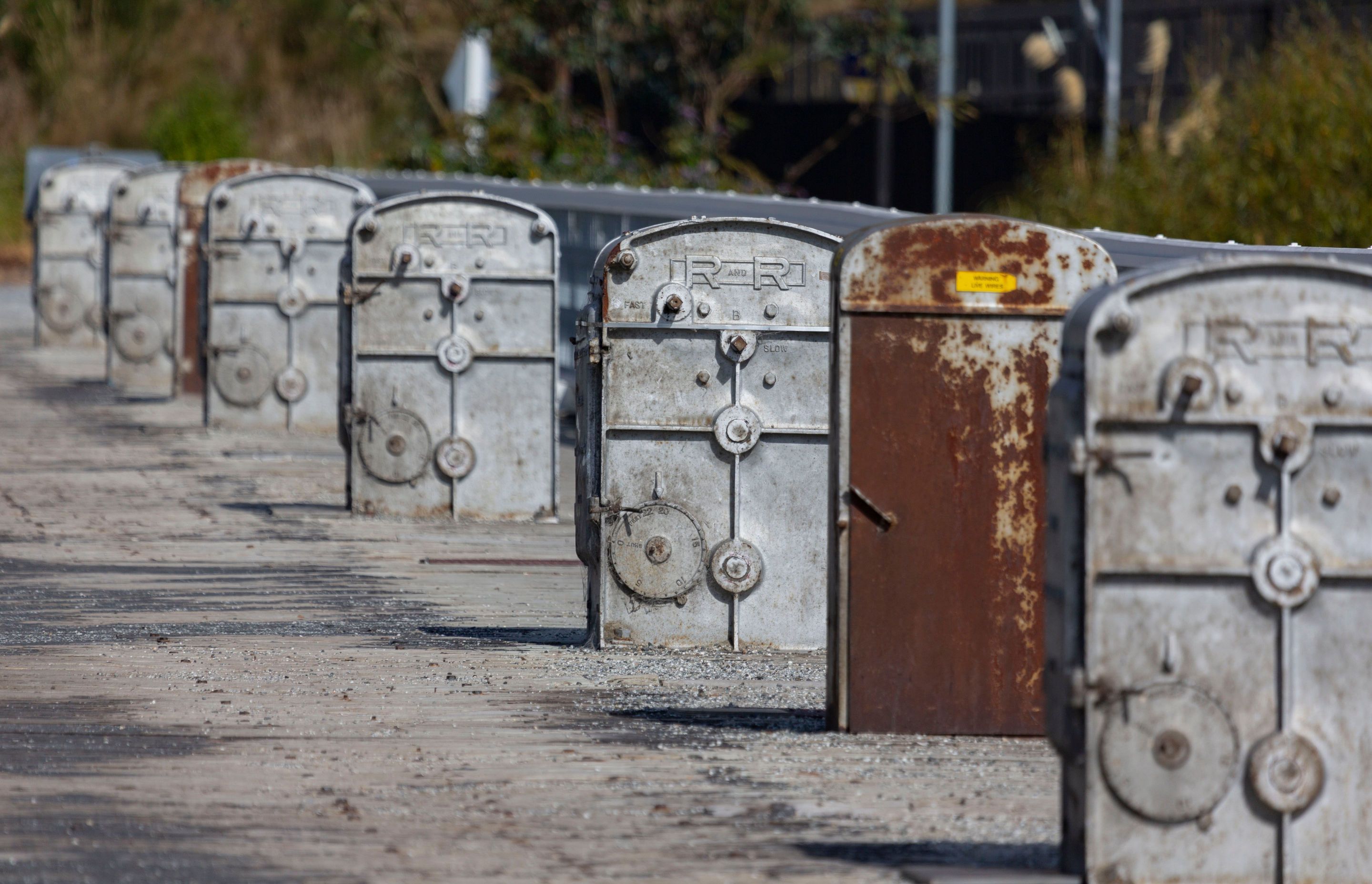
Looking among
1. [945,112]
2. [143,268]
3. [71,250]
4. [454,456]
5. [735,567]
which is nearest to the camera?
[735,567]

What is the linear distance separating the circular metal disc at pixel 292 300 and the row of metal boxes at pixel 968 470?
10.2ft

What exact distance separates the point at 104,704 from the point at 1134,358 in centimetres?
356

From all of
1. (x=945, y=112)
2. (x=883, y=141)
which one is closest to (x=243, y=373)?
(x=945, y=112)

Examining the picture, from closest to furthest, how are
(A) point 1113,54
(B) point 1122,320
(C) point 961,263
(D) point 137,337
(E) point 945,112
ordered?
(B) point 1122,320 < (C) point 961,263 < (D) point 137,337 < (E) point 945,112 < (A) point 1113,54

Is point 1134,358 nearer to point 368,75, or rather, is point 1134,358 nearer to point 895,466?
point 895,466

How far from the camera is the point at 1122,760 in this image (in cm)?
499

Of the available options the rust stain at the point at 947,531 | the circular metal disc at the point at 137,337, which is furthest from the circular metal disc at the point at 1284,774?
the circular metal disc at the point at 137,337

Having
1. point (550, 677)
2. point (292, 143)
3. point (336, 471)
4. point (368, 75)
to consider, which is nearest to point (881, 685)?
point (550, 677)

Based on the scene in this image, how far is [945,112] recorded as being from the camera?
25.8 m

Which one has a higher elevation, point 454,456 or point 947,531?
point 454,456

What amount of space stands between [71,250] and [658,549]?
1556 cm

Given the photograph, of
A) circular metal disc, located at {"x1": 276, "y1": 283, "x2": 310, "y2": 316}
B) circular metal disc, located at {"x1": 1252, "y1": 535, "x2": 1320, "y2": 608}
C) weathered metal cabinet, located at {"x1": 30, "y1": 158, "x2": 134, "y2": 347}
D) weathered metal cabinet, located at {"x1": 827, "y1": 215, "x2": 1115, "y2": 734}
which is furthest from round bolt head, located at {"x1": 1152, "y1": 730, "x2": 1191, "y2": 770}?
weathered metal cabinet, located at {"x1": 30, "y1": 158, "x2": 134, "y2": 347}

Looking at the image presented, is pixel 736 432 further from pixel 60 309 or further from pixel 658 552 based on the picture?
pixel 60 309

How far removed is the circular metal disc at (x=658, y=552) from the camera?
27.4 feet
